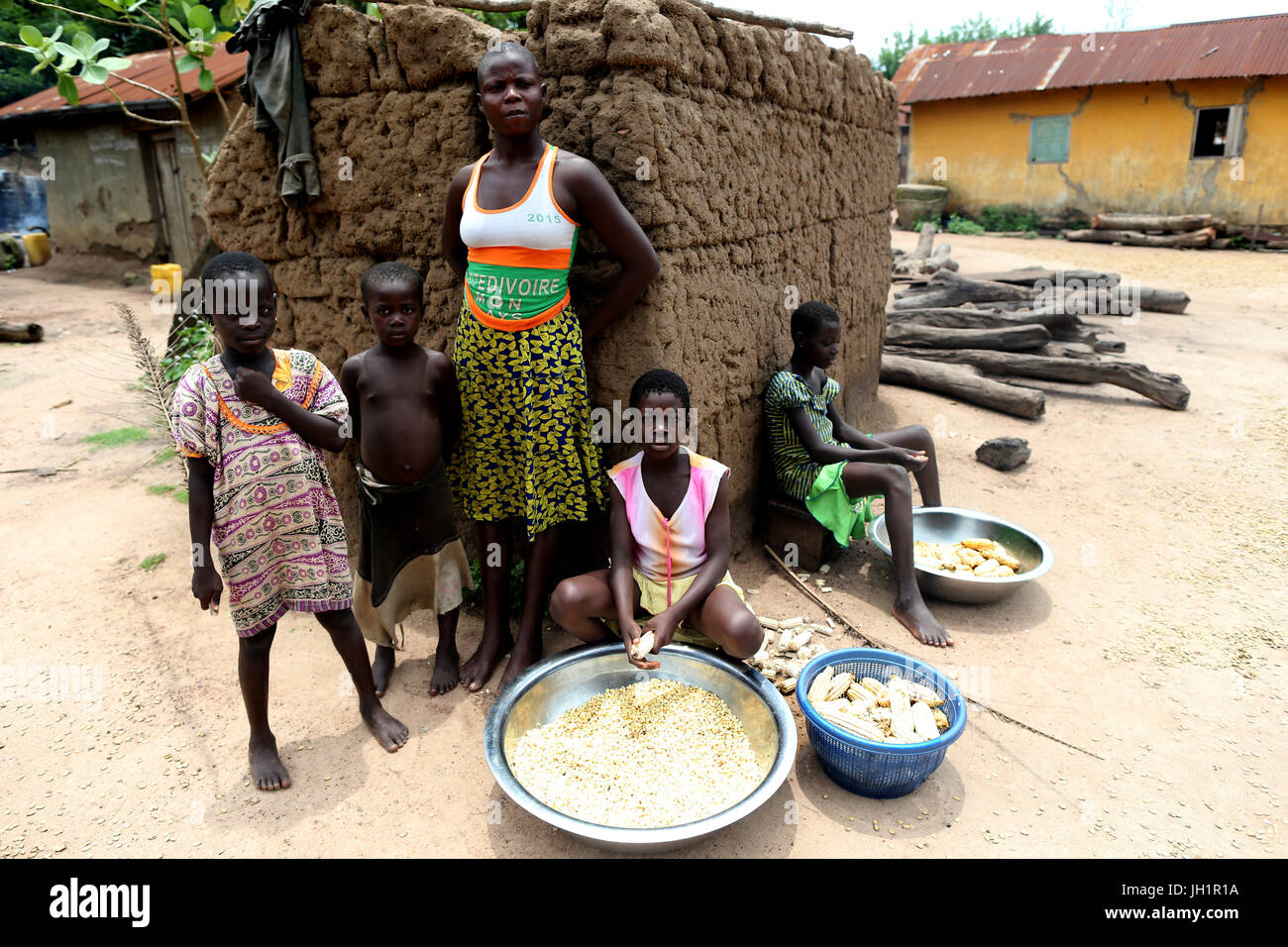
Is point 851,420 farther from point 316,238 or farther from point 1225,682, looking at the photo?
point 316,238

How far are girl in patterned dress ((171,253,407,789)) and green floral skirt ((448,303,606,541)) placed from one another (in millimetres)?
516

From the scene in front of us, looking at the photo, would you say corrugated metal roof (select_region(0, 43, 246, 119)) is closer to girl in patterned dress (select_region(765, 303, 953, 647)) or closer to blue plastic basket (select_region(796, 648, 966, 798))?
girl in patterned dress (select_region(765, 303, 953, 647))

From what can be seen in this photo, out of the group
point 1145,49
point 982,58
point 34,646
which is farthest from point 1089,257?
point 34,646

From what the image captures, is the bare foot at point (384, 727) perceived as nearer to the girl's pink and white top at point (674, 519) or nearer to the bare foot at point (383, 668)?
the bare foot at point (383, 668)

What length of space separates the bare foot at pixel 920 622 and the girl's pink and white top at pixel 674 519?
1036 millimetres

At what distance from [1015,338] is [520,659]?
5864mm

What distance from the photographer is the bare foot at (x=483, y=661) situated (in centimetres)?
292

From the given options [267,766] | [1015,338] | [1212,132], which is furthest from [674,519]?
[1212,132]

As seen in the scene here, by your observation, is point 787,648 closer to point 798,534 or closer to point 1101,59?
point 798,534

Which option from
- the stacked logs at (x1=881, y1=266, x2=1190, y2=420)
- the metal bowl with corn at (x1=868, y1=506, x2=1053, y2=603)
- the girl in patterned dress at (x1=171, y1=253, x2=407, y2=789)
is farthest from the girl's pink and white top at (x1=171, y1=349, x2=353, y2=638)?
the stacked logs at (x1=881, y1=266, x2=1190, y2=420)

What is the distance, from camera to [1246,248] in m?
13.6

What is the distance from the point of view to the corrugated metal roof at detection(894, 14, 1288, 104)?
13.9 metres

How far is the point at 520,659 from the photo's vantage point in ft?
9.52

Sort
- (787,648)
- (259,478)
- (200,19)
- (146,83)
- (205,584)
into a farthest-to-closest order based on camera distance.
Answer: (146,83) → (200,19) → (787,648) → (259,478) → (205,584)
